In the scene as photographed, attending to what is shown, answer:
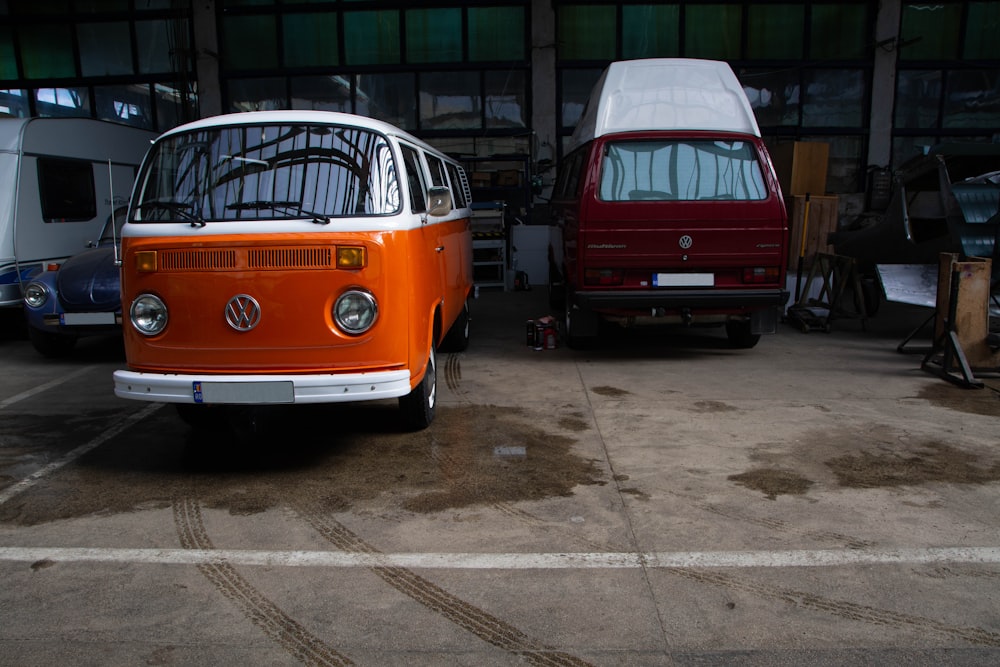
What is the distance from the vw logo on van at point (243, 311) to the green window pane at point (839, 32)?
13139 millimetres

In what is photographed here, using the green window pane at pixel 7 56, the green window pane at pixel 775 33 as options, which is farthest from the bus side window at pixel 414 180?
the green window pane at pixel 7 56

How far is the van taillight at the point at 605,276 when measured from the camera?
707 cm

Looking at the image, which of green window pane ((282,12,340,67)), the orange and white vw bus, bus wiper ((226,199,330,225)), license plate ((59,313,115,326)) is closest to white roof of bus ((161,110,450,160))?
the orange and white vw bus

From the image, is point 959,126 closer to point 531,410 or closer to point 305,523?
point 531,410

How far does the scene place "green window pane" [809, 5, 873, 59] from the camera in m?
13.9

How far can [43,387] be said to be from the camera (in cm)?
674

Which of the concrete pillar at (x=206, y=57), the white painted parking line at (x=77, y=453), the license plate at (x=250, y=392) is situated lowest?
the white painted parking line at (x=77, y=453)

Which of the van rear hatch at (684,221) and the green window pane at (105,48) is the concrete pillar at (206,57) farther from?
the van rear hatch at (684,221)

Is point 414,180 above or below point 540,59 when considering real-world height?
below

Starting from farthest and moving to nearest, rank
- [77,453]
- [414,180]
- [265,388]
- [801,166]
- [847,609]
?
[801,166]
[414,180]
[77,453]
[265,388]
[847,609]

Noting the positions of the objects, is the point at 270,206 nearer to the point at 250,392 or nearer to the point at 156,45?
the point at 250,392

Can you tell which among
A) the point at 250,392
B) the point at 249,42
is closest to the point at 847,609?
the point at 250,392

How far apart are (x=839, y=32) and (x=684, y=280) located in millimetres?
9777

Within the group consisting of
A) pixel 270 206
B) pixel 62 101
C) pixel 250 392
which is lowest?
pixel 250 392
